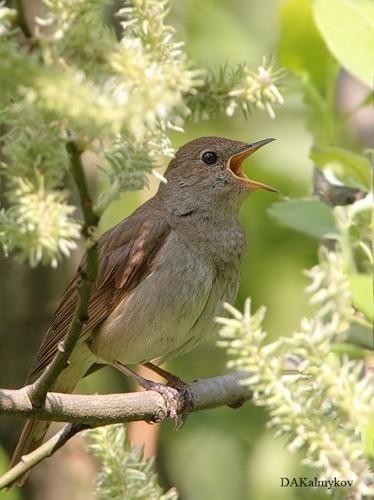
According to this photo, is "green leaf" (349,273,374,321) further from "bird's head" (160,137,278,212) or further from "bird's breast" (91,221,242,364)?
"bird's head" (160,137,278,212)

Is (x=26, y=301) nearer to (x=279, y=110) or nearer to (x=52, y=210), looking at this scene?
(x=279, y=110)

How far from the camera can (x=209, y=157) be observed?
5.24 meters

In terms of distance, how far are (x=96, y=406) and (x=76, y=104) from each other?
1977mm

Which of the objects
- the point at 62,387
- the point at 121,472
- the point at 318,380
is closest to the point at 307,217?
the point at 318,380

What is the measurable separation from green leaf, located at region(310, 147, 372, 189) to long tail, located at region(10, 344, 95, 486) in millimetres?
2569

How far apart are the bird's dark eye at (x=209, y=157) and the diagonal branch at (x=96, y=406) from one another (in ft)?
4.52

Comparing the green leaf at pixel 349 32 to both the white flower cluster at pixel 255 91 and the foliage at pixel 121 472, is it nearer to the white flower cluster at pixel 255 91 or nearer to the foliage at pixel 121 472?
the white flower cluster at pixel 255 91

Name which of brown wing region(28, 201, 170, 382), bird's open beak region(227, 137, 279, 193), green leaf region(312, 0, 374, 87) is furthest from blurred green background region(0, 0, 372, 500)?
green leaf region(312, 0, 374, 87)

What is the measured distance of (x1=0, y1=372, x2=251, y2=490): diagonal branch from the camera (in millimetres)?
3150

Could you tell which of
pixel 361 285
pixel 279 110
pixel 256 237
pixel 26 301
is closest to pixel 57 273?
pixel 26 301

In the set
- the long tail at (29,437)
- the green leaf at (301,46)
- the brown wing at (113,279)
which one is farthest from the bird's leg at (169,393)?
the green leaf at (301,46)

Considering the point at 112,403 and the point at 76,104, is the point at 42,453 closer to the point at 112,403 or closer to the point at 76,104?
the point at 112,403

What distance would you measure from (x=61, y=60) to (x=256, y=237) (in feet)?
13.9

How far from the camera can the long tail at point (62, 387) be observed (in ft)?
14.9
